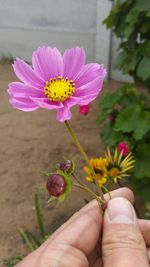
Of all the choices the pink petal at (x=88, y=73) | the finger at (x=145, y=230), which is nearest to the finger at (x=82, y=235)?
the finger at (x=145, y=230)

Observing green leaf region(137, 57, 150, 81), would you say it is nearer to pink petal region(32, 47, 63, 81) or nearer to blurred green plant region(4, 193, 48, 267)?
blurred green plant region(4, 193, 48, 267)

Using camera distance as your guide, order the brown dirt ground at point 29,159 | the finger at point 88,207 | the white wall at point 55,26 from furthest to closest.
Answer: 1. the white wall at point 55,26
2. the brown dirt ground at point 29,159
3. the finger at point 88,207

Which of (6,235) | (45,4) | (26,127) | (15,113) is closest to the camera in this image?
(6,235)

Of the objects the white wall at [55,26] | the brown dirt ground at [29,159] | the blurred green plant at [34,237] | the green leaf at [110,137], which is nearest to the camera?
the blurred green plant at [34,237]

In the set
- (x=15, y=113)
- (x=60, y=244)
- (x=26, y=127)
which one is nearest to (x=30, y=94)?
(x=60, y=244)

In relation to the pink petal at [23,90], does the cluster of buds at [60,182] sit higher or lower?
lower

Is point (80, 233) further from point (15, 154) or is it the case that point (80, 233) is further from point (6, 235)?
point (15, 154)

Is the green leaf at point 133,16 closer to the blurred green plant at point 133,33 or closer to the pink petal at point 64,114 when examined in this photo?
the blurred green plant at point 133,33
